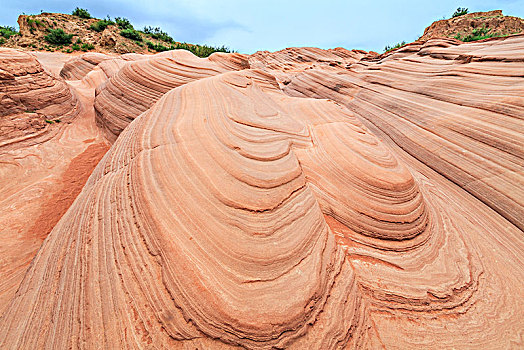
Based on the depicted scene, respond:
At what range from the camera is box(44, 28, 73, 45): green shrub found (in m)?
20.0

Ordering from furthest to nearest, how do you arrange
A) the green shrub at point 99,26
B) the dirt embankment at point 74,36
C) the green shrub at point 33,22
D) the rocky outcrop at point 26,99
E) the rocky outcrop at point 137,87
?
the green shrub at point 99,26
the green shrub at point 33,22
the dirt embankment at point 74,36
the rocky outcrop at point 137,87
the rocky outcrop at point 26,99

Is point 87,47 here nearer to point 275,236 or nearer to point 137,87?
point 137,87

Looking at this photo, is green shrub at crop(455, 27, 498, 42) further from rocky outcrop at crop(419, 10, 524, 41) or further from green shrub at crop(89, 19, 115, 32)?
green shrub at crop(89, 19, 115, 32)

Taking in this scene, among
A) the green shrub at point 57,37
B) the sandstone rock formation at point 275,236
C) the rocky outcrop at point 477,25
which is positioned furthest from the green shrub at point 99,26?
the rocky outcrop at point 477,25

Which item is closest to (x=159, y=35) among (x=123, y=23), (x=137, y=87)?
(x=123, y=23)

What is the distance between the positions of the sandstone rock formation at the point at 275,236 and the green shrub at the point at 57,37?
25737 mm

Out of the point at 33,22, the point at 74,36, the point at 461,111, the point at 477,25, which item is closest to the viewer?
the point at 461,111

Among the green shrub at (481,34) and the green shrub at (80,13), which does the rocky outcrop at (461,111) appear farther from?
the green shrub at (80,13)

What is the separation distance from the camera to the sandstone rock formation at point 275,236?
151cm

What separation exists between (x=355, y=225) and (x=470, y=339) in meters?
1.26

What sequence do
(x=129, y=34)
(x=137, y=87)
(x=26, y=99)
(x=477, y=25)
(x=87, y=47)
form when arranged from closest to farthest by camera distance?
1. (x=26, y=99)
2. (x=137, y=87)
3. (x=477, y=25)
4. (x=87, y=47)
5. (x=129, y=34)

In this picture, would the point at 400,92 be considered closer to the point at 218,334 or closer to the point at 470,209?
the point at 470,209

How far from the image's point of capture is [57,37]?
20.1m

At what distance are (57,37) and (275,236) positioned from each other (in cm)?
3125
